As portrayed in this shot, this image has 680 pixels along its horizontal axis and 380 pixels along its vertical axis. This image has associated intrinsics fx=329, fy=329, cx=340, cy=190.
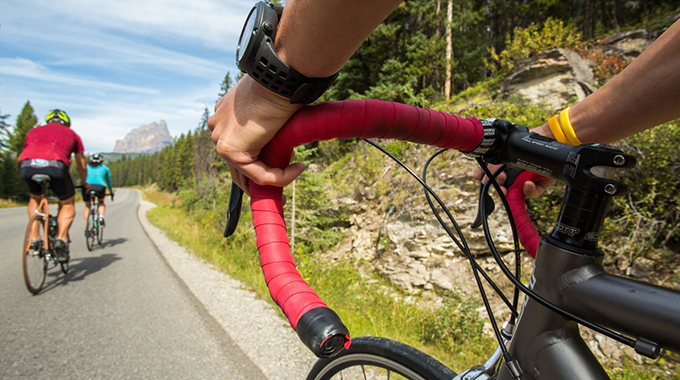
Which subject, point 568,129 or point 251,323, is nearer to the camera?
point 568,129

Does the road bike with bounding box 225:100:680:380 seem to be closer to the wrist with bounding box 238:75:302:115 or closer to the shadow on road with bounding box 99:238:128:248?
the wrist with bounding box 238:75:302:115

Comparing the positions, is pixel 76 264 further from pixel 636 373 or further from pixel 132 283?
pixel 636 373

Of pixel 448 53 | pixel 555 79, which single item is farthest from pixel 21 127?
pixel 555 79

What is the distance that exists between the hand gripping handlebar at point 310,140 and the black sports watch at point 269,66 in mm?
56

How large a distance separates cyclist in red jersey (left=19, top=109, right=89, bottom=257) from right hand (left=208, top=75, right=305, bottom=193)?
537 centimetres

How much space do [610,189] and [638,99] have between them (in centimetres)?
37

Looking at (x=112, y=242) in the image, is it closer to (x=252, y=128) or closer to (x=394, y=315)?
(x=394, y=315)

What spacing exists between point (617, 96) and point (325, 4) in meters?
0.95

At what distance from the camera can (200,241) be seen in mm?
7891

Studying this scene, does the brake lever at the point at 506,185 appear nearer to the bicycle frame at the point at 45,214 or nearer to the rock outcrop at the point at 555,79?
the bicycle frame at the point at 45,214

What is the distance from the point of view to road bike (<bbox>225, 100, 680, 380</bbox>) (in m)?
0.68

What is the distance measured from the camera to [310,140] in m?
0.82

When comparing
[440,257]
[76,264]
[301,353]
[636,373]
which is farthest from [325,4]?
[76,264]

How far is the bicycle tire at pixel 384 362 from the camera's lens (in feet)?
4.33
